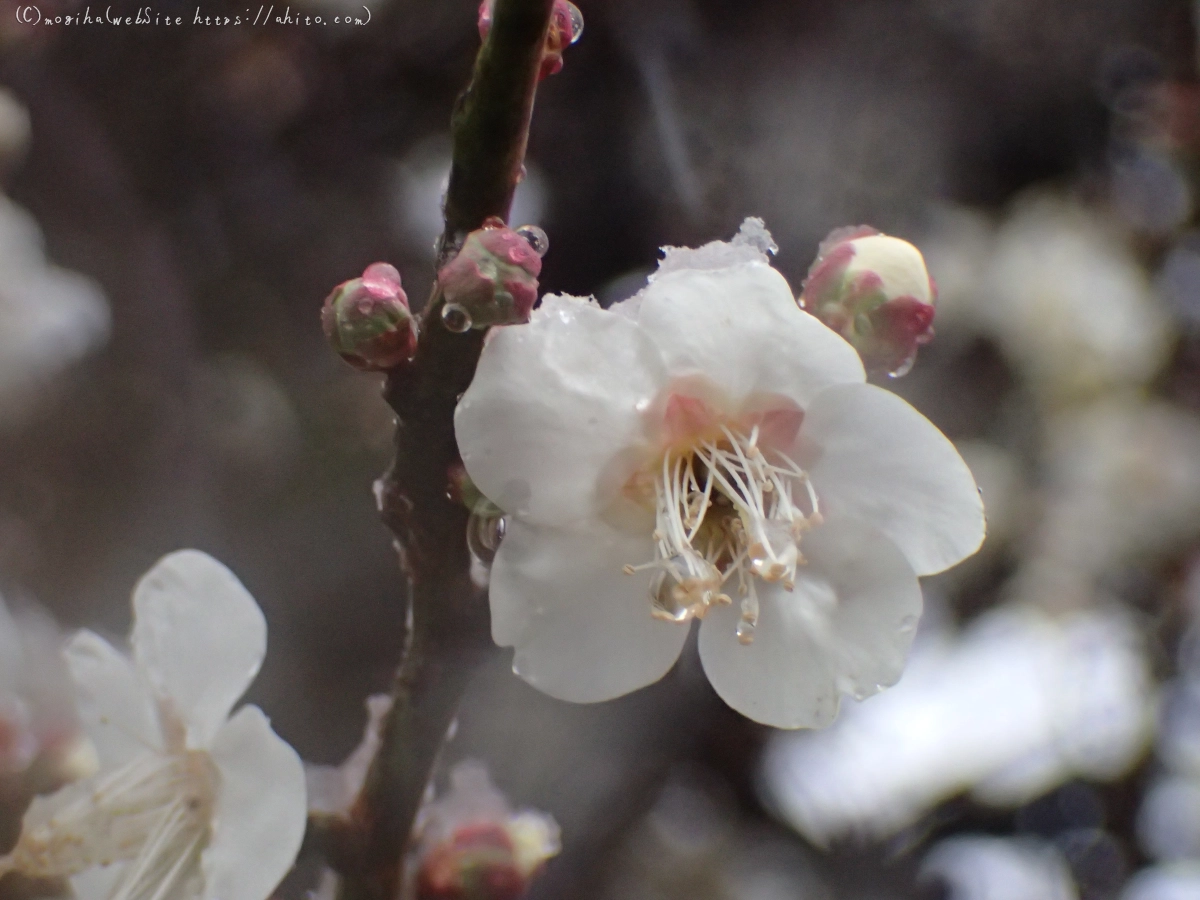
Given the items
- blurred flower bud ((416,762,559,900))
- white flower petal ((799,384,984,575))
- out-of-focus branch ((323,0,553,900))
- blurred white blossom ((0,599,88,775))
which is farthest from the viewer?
blurred white blossom ((0,599,88,775))

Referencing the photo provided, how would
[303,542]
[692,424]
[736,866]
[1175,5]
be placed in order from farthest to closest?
1. [1175,5]
2. [736,866]
3. [303,542]
4. [692,424]

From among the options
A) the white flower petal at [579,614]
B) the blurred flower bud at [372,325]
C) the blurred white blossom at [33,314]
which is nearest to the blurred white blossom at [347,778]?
the white flower petal at [579,614]

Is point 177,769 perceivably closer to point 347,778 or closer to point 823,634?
point 347,778

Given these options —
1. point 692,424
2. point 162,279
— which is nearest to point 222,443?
point 162,279

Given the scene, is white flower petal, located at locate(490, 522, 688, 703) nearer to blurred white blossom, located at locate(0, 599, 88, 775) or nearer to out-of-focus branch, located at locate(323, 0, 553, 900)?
out-of-focus branch, located at locate(323, 0, 553, 900)

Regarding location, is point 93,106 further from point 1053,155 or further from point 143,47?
point 1053,155

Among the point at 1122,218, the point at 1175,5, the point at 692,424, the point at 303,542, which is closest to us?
the point at 692,424

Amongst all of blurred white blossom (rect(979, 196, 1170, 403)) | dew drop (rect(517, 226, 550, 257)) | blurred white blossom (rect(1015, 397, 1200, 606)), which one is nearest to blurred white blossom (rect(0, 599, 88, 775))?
dew drop (rect(517, 226, 550, 257))
